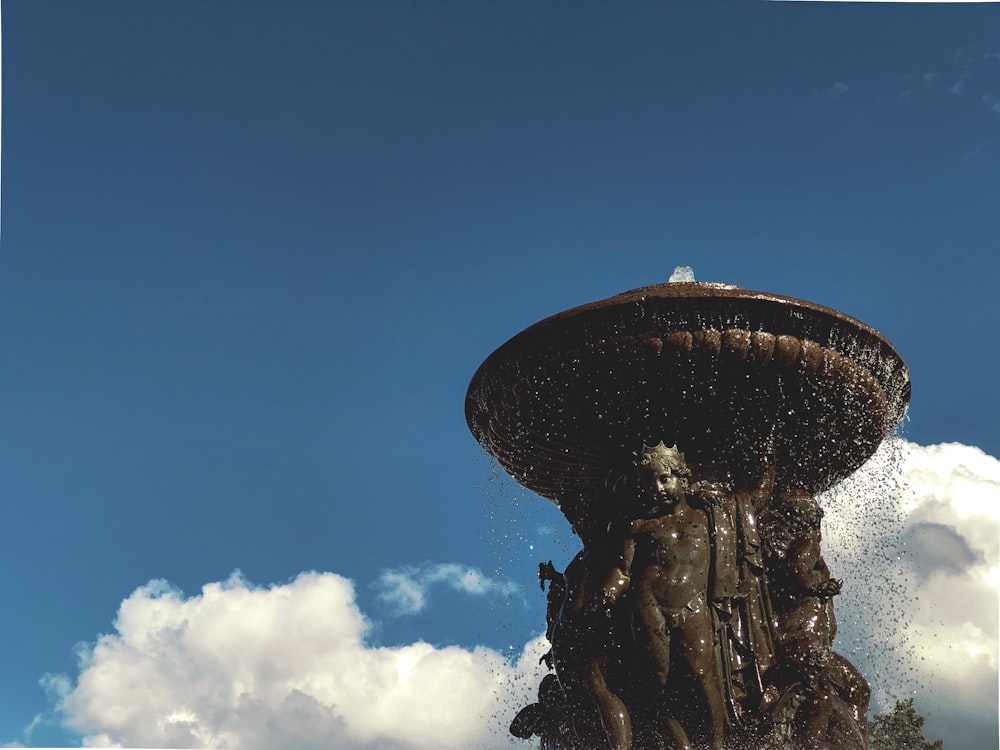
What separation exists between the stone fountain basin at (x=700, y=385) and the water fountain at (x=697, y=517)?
0.01 meters

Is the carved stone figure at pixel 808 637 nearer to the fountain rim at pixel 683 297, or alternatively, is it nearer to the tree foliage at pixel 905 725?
the fountain rim at pixel 683 297

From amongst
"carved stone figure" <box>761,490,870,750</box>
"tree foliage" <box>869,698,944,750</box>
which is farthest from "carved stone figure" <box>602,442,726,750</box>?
"tree foliage" <box>869,698,944,750</box>

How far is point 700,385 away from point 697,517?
3.27 ft

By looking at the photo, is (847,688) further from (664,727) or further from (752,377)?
(752,377)

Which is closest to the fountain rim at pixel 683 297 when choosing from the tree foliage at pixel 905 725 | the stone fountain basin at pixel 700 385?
the stone fountain basin at pixel 700 385

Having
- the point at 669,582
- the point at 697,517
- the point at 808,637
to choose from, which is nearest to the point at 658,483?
the point at 697,517

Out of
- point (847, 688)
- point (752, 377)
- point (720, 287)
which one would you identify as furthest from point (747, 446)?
point (847, 688)

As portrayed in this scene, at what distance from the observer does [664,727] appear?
7.22 meters

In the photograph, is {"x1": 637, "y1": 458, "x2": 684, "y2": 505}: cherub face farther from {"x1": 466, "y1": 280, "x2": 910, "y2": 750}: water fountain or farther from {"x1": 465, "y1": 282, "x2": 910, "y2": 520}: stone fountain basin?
{"x1": 465, "y1": 282, "x2": 910, "y2": 520}: stone fountain basin

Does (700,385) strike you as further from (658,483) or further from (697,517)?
(697,517)

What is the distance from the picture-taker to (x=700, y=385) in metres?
7.90

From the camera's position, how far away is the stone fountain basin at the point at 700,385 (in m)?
7.62

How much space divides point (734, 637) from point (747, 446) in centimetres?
161

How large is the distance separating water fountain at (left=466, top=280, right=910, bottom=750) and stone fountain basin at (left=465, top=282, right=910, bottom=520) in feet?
0.05
